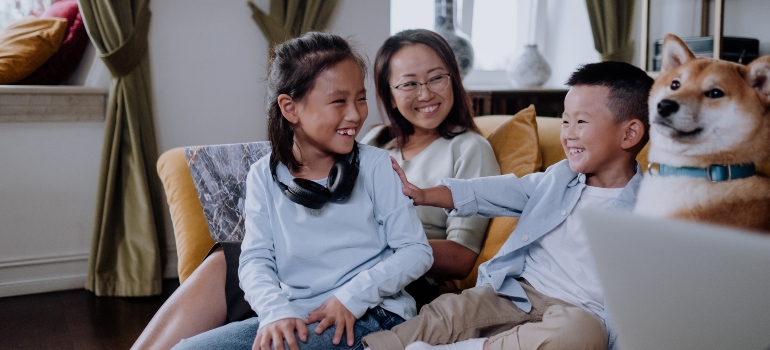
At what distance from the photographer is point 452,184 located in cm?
142

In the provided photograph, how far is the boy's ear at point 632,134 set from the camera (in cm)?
128

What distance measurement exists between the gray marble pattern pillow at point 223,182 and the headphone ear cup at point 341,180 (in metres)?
0.62

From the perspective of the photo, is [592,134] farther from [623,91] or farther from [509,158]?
[509,158]

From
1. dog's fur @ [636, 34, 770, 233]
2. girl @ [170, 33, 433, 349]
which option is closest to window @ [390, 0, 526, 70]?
girl @ [170, 33, 433, 349]

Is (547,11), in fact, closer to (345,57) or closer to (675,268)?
(345,57)

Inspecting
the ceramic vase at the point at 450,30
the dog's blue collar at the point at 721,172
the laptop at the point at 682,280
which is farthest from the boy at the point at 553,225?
the ceramic vase at the point at 450,30

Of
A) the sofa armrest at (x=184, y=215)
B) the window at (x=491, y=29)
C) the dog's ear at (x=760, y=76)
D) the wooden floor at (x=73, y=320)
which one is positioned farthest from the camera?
the window at (x=491, y=29)

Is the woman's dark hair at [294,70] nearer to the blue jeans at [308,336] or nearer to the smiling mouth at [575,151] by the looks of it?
the blue jeans at [308,336]

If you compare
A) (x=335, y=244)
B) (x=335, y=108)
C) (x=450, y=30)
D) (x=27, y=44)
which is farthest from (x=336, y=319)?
(x=450, y=30)

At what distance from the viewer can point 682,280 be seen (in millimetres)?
484

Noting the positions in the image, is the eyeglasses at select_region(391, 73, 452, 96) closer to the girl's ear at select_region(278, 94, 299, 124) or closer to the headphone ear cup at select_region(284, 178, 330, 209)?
the girl's ear at select_region(278, 94, 299, 124)

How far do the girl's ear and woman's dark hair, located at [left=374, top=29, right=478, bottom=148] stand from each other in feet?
1.83

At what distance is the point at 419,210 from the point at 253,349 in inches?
27.3

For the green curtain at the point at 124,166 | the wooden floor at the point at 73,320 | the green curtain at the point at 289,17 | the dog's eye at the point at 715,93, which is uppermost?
the green curtain at the point at 289,17
